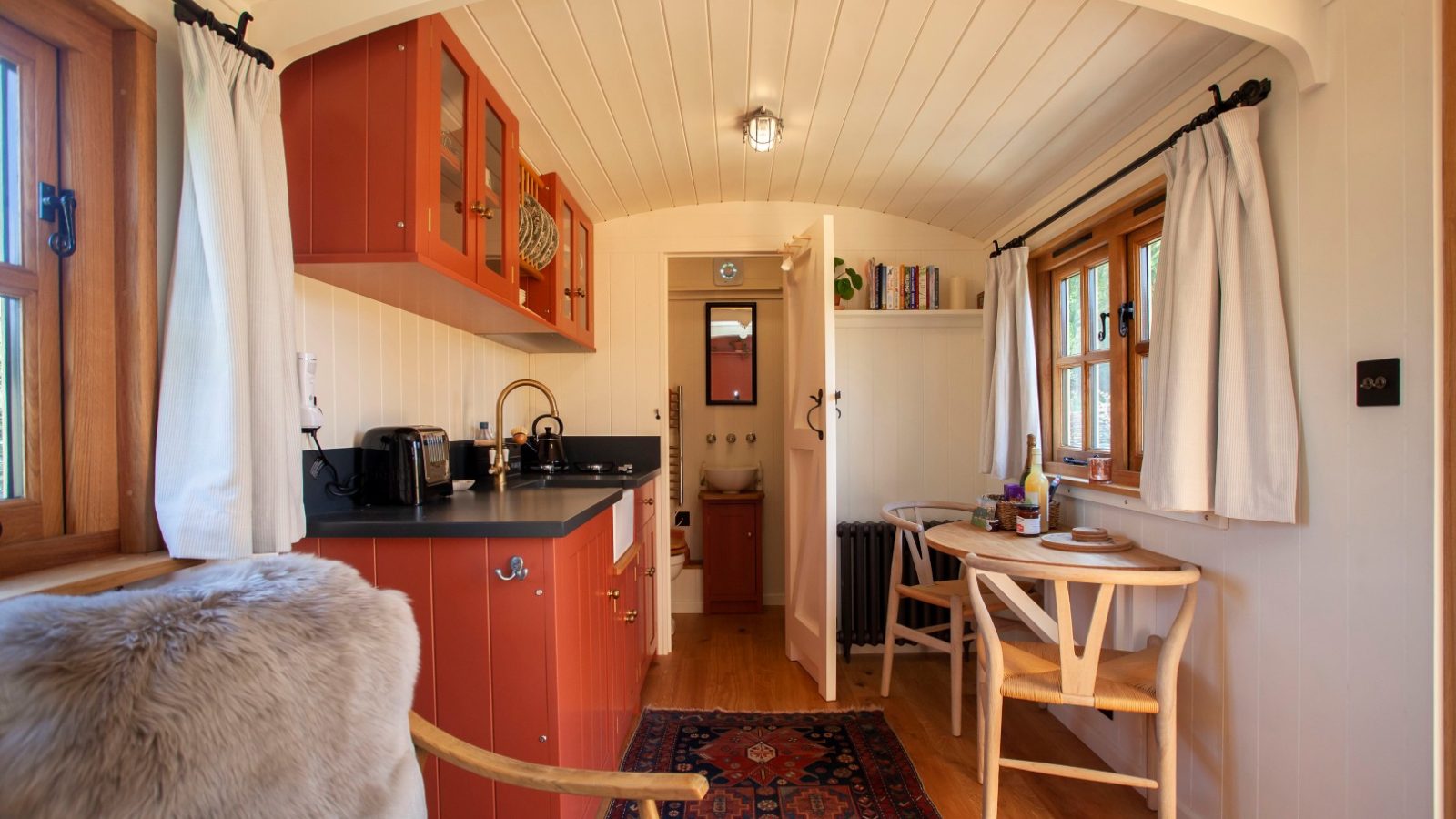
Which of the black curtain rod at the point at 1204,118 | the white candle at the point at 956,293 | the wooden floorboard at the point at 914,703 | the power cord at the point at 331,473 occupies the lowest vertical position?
the wooden floorboard at the point at 914,703

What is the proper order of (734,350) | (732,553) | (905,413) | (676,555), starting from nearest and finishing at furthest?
(905,413) → (676,555) → (732,553) → (734,350)

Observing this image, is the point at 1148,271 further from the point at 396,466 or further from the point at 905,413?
the point at 396,466

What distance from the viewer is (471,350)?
2.29m

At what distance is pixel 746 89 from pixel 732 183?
83cm

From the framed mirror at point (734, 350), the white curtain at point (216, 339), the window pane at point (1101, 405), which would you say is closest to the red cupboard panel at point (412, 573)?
the white curtain at point (216, 339)

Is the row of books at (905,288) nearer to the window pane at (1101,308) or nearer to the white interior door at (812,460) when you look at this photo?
the white interior door at (812,460)

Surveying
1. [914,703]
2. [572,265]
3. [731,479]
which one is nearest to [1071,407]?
[914,703]

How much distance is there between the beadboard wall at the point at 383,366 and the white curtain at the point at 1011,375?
2.19 m

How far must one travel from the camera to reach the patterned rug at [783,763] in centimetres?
172

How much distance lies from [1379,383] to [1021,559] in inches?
33.0

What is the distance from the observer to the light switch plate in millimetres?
1098

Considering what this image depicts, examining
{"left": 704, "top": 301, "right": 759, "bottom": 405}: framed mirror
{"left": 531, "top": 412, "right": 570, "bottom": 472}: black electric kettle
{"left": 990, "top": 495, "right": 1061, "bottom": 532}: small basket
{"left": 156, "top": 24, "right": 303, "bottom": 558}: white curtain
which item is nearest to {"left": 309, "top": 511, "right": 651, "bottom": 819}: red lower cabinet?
{"left": 156, "top": 24, "right": 303, "bottom": 558}: white curtain

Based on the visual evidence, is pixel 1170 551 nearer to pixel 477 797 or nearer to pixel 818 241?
pixel 818 241

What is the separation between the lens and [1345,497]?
1.20 m
